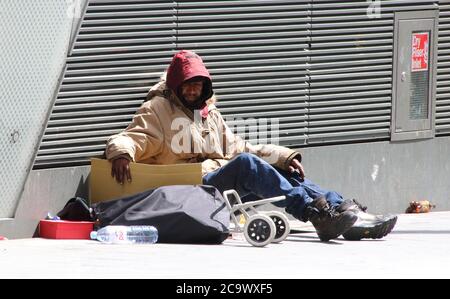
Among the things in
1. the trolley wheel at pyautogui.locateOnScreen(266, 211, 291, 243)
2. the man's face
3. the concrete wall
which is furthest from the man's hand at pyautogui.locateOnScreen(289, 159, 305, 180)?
the concrete wall

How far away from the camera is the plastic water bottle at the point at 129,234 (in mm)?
9023

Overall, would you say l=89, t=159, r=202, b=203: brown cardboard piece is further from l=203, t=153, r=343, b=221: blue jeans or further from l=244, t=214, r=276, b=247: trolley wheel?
l=244, t=214, r=276, b=247: trolley wheel

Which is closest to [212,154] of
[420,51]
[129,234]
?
[129,234]

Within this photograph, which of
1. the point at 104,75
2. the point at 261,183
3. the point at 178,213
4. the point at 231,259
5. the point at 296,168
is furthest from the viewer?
the point at 104,75

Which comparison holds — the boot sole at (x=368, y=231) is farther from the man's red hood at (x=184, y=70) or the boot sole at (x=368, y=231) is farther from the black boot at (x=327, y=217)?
the man's red hood at (x=184, y=70)

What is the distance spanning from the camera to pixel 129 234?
9.05 meters

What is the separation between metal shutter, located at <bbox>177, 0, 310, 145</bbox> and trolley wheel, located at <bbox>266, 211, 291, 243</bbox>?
169 cm

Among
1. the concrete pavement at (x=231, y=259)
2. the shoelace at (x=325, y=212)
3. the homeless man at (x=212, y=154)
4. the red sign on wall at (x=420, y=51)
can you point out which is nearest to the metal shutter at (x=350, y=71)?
the red sign on wall at (x=420, y=51)

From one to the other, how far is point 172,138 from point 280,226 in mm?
988

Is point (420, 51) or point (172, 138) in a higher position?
point (420, 51)

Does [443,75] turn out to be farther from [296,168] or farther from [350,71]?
[296,168]

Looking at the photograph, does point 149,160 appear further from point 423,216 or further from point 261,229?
A: point 423,216

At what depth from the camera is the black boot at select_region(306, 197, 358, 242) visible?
924 centimetres

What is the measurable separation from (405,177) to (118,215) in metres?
3.75
